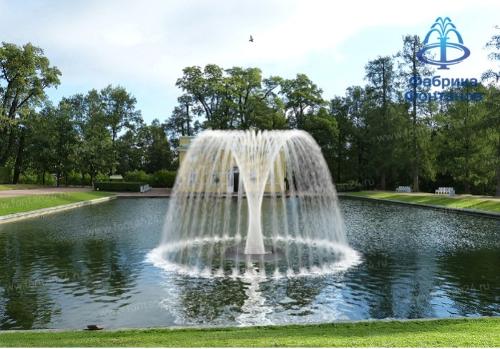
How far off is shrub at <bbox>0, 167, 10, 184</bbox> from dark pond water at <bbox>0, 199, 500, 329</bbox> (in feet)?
133

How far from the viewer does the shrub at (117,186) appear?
5222 cm

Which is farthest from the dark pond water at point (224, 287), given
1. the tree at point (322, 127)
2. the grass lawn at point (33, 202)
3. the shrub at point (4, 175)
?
the shrub at point (4, 175)

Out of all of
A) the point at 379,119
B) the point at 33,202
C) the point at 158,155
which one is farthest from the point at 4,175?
the point at 379,119

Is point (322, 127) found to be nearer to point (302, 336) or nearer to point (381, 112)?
point (381, 112)

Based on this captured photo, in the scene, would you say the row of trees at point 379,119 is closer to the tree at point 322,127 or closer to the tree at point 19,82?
the tree at point 322,127

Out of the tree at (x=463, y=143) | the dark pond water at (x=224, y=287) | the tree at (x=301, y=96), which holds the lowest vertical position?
the dark pond water at (x=224, y=287)

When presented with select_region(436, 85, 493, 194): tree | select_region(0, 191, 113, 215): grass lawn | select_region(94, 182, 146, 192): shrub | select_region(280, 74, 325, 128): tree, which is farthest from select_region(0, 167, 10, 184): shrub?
select_region(436, 85, 493, 194): tree

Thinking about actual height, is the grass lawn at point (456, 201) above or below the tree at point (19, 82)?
below

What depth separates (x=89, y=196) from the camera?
41.8 m

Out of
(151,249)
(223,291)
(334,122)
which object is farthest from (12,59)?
(223,291)

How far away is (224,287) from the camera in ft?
39.2

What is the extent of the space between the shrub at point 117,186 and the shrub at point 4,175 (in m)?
13.0

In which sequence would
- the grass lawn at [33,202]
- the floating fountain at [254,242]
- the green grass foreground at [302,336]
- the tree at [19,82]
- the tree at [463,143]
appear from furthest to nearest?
the tree at [19,82] < the tree at [463,143] < the grass lawn at [33,202] < the floating fountain at [254,242] < the green grass foreground at [302,336]

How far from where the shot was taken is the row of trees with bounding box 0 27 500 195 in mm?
47281
